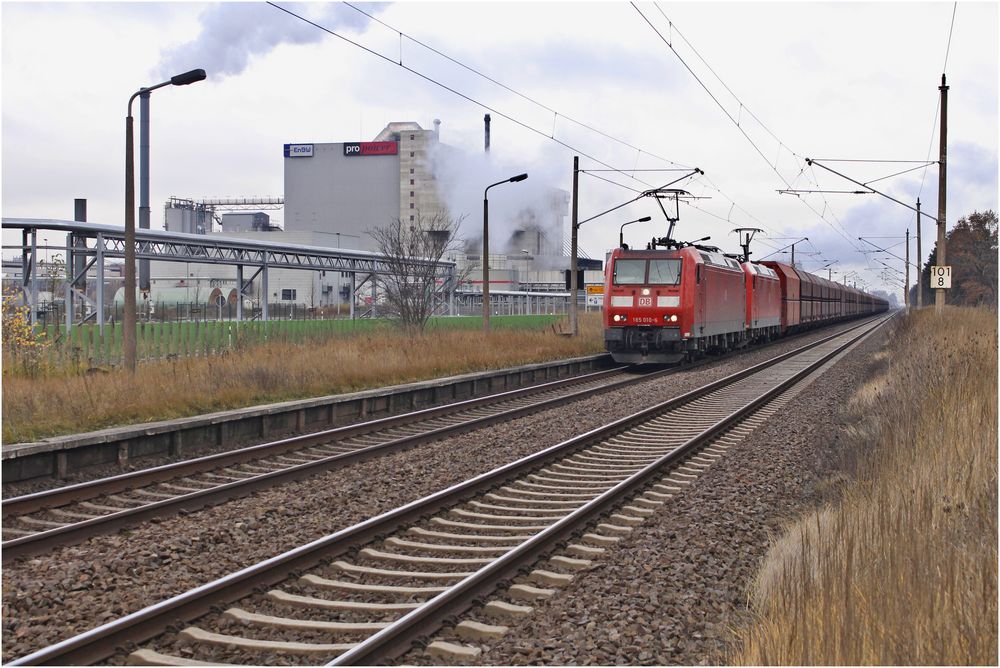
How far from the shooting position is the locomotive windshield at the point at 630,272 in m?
25.8

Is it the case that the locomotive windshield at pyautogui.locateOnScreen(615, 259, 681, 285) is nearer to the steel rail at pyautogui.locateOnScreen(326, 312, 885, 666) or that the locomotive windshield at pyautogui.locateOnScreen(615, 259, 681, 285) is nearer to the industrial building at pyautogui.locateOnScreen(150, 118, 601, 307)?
the steel rail at pyautogui.locateOnScreen(326, 312, 885, 666)

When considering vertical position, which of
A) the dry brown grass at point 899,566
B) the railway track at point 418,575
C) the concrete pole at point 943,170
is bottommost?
the railway track at point 418,575

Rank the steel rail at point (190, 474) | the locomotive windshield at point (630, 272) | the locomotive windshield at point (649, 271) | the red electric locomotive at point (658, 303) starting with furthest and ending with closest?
the locomotive windshield at point (630, 272), the locomotive windshield at point (649, 271), the red electric locomotive at point (658, 303), the steel rail at point (190, 474)

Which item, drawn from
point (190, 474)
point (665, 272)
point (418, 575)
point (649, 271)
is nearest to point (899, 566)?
point (418, 575)

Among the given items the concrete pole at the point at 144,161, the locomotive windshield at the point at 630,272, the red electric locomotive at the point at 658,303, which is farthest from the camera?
the concrete pole at the point at 144,161

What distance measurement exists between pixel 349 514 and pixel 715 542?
330cm

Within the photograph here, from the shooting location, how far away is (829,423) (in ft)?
47.8

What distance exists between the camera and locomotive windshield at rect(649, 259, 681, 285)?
25266 millimetres

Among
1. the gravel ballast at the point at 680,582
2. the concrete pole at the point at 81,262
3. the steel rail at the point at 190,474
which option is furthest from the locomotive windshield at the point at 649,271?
the concrete pole at the point at 81,262

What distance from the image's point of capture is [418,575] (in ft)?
22.1

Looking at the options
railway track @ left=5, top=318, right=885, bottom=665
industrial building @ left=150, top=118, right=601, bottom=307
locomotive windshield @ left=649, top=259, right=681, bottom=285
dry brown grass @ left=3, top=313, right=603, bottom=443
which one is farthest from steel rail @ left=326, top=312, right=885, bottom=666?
industrial building @ left=150, top=118, right=601, bottom=307

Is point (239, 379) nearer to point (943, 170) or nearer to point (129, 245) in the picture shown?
point (129, 245)

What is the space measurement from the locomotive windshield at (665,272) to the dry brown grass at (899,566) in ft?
52.1

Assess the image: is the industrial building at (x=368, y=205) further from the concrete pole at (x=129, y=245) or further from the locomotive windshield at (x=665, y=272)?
the concrete pole at (x=129, y=245)
